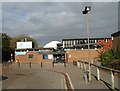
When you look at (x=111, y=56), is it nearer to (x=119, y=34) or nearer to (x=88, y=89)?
(x=119, y=34)

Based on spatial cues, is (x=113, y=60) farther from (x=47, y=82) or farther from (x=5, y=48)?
(x=5, y=48)

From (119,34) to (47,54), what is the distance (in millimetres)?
55687

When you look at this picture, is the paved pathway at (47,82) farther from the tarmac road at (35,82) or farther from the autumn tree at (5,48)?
the autumn tree at (5,48)

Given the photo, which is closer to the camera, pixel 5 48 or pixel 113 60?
pixel 113 60

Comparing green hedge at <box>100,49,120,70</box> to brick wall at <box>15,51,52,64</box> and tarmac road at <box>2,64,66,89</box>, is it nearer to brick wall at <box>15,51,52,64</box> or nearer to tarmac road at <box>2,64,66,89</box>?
tarmac road at <box>2,64,66,89</box>

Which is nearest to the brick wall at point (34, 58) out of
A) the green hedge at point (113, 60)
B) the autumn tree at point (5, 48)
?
the autumn tree at point (5, 48)

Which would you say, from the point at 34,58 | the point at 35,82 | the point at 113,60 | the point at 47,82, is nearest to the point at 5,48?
the point at 34,58

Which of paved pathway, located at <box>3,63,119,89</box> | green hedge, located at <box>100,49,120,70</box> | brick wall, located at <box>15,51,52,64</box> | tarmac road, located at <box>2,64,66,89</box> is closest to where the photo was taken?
paved pathway, located at <box>3,63,119,89</box>

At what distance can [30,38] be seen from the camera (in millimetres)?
141875

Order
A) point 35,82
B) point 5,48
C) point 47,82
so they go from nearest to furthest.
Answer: point 47,82, point 35,82, point 5,48

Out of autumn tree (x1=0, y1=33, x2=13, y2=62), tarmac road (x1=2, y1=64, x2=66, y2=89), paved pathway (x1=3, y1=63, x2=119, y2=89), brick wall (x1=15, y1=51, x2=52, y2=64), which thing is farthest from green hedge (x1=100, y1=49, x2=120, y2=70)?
autumn tree (x1=0, y1=33, x2=13, y2=62)

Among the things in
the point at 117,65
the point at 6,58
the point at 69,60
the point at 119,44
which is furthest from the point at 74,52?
the point at 117,65

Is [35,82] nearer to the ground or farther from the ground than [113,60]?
nearer to the ground

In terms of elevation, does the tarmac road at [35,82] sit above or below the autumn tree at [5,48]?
below
